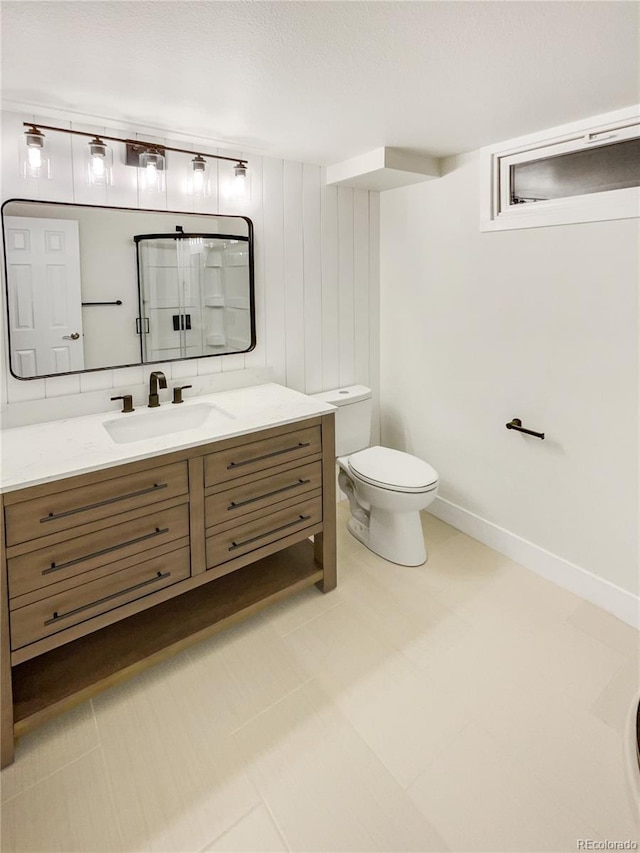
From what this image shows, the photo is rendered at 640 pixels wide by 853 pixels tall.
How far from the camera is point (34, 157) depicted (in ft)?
6.13

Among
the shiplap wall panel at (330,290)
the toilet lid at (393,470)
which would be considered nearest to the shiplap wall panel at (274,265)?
the shiplap wall panel at (330,290)

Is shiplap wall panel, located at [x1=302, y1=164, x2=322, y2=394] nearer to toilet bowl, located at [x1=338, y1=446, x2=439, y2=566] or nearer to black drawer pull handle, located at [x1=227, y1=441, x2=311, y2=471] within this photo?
toilet bowl, located at [x1=338, y1=446, x2=439, y2=566]

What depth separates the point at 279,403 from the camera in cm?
233

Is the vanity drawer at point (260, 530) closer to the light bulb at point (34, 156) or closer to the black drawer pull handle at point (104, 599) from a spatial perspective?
the black drawer pull handle at point (104, 599)

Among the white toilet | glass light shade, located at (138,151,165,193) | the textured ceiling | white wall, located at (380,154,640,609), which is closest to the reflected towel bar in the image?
white wall, located at (380,154,640,609)

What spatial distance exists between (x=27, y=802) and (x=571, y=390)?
247 centimetres

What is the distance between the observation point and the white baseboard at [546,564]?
2.19 m

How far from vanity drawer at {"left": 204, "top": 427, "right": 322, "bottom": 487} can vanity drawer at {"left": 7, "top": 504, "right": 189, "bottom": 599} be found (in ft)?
0.59

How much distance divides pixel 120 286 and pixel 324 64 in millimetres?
1184

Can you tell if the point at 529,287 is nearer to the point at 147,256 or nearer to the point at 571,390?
the point at 571,390

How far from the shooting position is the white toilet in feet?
8.14

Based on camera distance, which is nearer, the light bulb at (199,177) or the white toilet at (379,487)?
the light bulb at (199,177)

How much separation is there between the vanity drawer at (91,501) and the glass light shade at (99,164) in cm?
123

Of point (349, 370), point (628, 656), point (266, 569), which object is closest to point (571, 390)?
point (628, 656)
